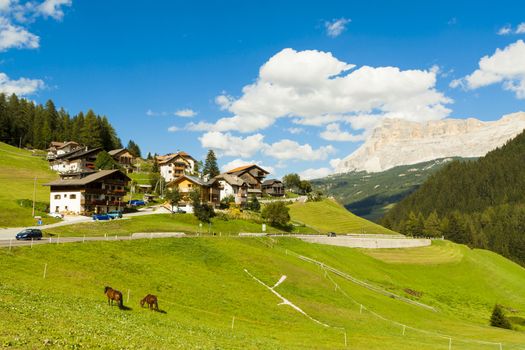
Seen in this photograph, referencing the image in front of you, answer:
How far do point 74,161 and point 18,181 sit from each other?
3434cm

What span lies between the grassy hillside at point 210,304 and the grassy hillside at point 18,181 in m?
40.7

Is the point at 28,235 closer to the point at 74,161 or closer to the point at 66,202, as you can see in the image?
the point at 66,202

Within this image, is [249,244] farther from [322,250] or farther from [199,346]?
[199,346]

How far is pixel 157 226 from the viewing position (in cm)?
9600

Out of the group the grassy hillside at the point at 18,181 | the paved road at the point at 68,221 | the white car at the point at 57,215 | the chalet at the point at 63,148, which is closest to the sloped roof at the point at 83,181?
the grassy hillside at the point at 18,181

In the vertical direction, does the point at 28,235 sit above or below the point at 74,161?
below

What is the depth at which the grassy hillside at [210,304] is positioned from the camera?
27516 millimetres

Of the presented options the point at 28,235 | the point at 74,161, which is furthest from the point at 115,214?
the point at 74,161

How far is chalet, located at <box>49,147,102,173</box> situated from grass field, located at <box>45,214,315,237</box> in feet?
217

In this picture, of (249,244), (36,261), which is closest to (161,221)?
(249,244)

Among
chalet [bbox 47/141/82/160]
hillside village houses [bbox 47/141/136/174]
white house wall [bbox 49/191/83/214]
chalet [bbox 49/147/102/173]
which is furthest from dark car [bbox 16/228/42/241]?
chalet [bbox 47/141/82/160]

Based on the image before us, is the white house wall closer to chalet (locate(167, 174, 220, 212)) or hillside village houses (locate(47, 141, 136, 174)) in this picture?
chalet (locate(167, 174, 220, 212))

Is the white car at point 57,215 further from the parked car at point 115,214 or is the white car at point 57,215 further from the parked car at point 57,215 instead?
the parked car at point 115,214

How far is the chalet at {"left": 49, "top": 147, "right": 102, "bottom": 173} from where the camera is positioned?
524 feet
